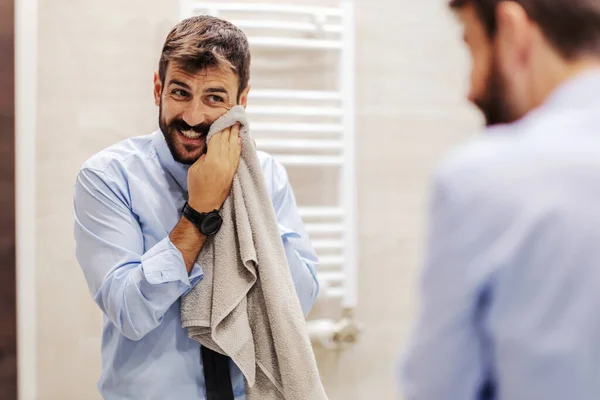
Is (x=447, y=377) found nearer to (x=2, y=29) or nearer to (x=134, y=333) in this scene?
(x=134, y=333)

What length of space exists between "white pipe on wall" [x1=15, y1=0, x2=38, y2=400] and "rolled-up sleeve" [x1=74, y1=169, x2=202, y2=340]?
1.83 ft

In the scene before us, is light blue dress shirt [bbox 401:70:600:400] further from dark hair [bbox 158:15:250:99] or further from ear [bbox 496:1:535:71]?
dark hair [bbox 158:15:250:99]

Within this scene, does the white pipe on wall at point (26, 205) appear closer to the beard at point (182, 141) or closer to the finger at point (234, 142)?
the beard at point (182, 141)

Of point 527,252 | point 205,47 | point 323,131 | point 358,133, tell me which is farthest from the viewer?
point 358,133

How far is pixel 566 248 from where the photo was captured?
0.51m

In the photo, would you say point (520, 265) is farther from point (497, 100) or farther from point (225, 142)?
point (225, 142)

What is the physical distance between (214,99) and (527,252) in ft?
2.77

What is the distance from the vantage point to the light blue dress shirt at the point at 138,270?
3.64 ft

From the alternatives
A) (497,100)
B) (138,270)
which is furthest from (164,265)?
(497,100)

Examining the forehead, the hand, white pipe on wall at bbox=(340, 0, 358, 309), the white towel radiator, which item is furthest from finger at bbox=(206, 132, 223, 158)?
white pipe on wall at bbox=(340, 0, 358, 309)

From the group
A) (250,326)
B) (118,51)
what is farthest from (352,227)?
(118,51)

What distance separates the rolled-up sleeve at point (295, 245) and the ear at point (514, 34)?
724 millimetres

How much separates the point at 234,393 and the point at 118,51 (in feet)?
3.25

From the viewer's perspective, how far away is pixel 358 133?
75.5 inches
